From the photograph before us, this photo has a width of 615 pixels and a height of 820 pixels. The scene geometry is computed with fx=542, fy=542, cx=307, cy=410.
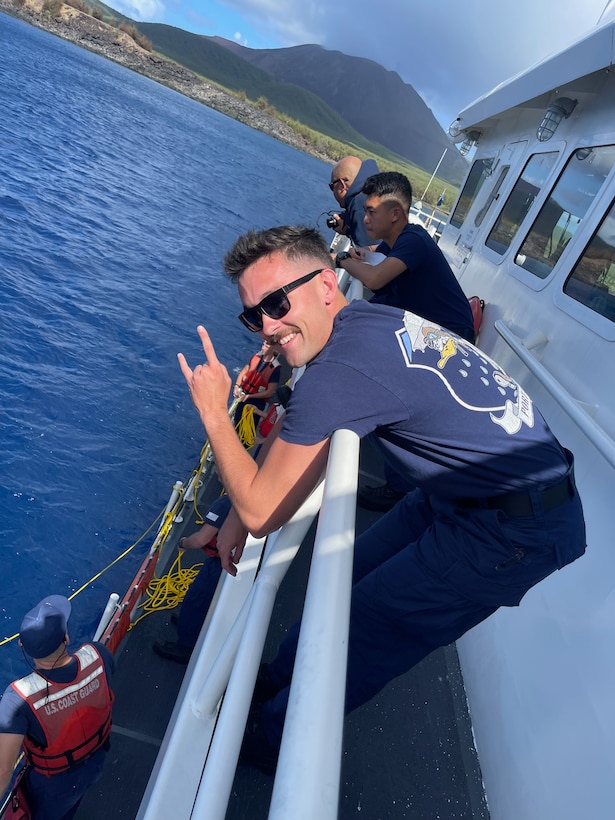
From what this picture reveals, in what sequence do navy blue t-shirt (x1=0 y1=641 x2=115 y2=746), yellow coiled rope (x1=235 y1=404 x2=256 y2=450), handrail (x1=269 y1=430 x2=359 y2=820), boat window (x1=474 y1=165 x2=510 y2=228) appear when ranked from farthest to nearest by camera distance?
boat window (x1=474 y1=165 x2=510 y2=228) → yellow coiled rope (x1=235 y1=404 x2=256 y2=450) → navy blue t-shirt (x1=0 y1=641 x2=115 y2=746) → handrail (x1=269 y1=430 x2=359 y2=820)

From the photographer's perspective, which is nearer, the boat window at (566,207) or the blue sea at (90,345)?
the boat window at (566,207)

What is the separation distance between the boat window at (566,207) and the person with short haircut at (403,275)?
1.07 meters

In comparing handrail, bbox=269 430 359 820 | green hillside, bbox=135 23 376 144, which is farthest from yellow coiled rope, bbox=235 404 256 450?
green hillside, bbox=135 23 376 144

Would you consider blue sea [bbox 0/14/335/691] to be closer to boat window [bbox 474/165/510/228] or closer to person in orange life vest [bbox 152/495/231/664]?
person in orange life vest [bbox 152/495/231/664]

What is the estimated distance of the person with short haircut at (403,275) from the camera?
10.5ft

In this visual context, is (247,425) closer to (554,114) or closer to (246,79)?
(554,114)

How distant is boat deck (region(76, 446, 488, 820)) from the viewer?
83.1 inches

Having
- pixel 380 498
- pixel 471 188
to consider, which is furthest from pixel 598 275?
pixel 471 188

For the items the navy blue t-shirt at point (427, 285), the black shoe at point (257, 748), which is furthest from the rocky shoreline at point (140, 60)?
the black shoe at point (257, 748)

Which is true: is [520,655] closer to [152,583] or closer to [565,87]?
[152,583]

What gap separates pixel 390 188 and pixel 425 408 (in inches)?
96.0

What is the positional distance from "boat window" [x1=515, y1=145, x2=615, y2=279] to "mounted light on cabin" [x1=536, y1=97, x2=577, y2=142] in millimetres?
407

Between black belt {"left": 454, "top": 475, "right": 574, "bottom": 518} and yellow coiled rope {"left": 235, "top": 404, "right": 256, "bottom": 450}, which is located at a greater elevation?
black belt {"left": 454, "top": 475, "right": 574, "bottom": 518}

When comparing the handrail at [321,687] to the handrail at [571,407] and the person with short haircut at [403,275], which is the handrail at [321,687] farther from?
the person with short haircut at [403,275]
